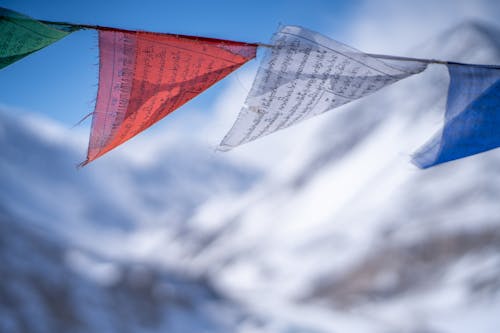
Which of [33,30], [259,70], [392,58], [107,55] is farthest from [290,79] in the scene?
[33,30]

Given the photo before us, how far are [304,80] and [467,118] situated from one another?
3.36 ft

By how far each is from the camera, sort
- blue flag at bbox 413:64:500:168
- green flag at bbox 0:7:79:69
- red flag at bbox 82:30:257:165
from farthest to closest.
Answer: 1. blue flag at bbox 413:64:500:168
2. red flag at bbox 82:30:257:165
3. green flag at bbox 0:7:79:69

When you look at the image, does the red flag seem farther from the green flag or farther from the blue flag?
the blue flag

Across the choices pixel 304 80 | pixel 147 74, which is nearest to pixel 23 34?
pixel 147 74

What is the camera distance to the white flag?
6.48 feet

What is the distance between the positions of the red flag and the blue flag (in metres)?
1.23

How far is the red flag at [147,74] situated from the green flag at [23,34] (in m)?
0.27

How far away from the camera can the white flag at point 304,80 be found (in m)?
1.97

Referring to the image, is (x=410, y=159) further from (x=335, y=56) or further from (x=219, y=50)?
(x=219, y=50)

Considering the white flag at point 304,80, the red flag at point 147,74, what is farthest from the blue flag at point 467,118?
the red flag at point 147,74

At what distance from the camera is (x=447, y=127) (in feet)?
6.80

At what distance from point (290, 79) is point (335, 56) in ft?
0.95

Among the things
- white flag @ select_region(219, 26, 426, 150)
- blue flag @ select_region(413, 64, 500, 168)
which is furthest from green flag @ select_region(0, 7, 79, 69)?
blue flag @ select_region(413, 64, 500, 168)

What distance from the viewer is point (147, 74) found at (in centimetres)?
203
